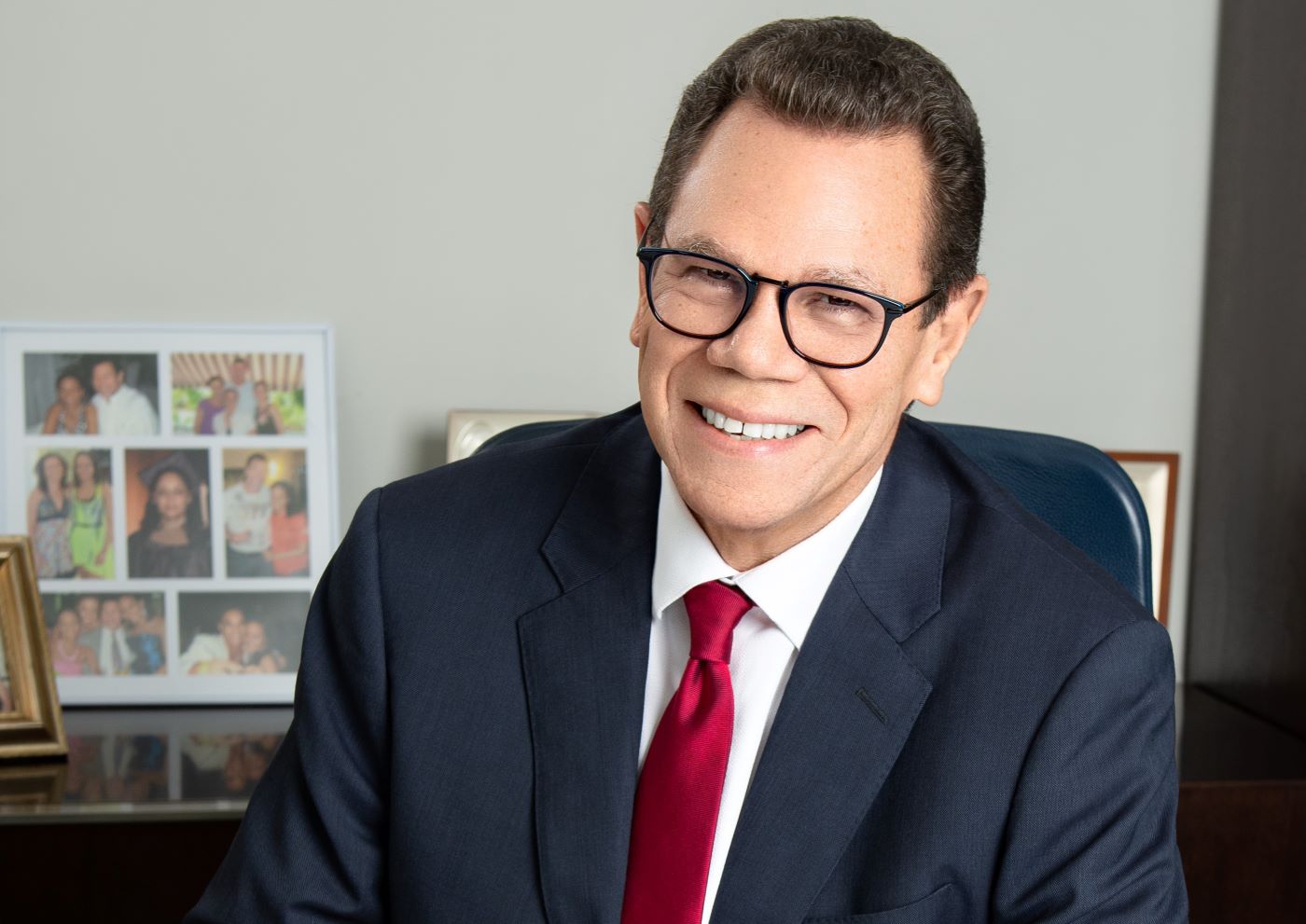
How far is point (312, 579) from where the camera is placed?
219 cm

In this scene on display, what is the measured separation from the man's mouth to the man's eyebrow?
0.13 meters

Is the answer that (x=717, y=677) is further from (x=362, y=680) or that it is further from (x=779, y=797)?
(x=362, y=680)

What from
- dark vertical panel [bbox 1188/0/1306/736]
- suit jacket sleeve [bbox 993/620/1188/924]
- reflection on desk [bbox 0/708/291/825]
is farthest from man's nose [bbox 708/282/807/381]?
dark vertical panel [bbox 1188/0/1306/736]

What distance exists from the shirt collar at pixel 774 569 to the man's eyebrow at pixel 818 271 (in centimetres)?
27

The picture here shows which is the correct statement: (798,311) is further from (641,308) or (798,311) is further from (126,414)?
(126,414)

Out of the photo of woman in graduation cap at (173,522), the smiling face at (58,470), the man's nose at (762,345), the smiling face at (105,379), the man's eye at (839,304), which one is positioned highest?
the man's eye at (839,304)

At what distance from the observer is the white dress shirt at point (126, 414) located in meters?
2.16

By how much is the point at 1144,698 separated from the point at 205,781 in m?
1.33

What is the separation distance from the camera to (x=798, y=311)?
1116 mm

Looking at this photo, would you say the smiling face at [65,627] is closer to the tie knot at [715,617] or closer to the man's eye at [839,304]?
the tie knot at [715,617]

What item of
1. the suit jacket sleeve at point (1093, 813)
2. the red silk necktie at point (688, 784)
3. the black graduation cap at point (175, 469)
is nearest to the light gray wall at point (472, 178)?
the black graduation cap at point (175, 469)

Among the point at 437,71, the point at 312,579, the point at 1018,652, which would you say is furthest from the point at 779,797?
the point at 437,71

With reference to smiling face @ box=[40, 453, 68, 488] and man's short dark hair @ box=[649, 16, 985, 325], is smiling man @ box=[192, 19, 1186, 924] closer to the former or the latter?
man's short dark hair @ box=[649, 16, 985, 325]

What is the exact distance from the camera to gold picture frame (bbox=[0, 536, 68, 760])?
1.96 metres
